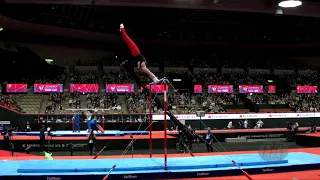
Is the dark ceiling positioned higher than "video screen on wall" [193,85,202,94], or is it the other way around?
the dark ceiling

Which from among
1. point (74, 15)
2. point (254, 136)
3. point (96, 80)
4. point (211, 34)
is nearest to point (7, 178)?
point (254, 136)

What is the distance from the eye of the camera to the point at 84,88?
82.2 ft

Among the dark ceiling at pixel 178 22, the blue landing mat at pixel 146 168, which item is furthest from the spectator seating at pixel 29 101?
the blue landing mat at pixel 146 168

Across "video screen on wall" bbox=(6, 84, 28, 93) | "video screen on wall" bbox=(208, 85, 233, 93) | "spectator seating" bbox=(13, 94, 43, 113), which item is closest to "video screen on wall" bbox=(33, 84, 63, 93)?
"spectator seating" bbox=(13, 94, 43, 113)

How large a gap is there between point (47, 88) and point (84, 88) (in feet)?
10.3

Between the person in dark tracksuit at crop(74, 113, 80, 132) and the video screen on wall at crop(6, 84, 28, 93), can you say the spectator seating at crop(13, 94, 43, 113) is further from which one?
the person in dark tracksuit at crop(74, 113, 80, 132)

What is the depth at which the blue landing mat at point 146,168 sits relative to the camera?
6.45m

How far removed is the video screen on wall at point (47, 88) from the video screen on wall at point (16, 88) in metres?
0.79

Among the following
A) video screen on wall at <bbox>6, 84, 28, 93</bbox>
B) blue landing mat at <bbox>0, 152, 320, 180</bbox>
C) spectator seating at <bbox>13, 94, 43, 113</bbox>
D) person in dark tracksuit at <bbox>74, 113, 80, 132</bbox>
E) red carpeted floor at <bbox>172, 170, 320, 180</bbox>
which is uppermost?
video screen on wall at <bbox>6, 84, 28, 93</bbox>

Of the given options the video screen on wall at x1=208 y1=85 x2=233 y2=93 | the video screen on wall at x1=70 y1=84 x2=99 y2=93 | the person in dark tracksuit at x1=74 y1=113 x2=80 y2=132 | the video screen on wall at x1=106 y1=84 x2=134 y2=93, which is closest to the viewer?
the person in dark tracksuit at x1=74 y1=113 x2=80 y2=132

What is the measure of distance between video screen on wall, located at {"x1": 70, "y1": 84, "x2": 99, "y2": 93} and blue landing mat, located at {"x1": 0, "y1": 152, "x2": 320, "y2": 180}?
57.9ft

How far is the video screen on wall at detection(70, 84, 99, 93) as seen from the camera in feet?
81.2

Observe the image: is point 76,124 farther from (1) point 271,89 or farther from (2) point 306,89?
(2) point 306,89

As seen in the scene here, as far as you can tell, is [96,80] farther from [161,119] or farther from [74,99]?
[161,119]
